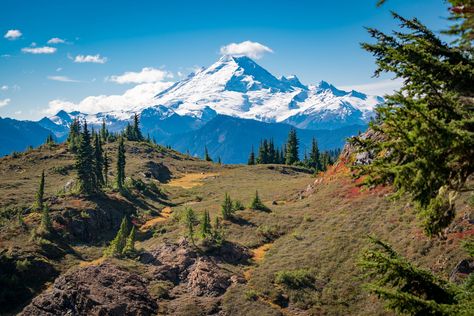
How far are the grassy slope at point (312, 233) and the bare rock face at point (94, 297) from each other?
26.0ft

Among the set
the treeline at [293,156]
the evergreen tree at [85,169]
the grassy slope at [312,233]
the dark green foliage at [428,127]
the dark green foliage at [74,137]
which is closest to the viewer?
the dark green foliage at [428,127]

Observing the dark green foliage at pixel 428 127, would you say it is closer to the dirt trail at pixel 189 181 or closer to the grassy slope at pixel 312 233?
the grassy slope at pixel 312 233

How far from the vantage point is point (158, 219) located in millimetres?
65500

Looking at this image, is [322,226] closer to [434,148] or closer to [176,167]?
[434,148]

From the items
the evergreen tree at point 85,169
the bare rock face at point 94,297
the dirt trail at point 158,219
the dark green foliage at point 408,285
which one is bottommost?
the bare rock face at point 94,297

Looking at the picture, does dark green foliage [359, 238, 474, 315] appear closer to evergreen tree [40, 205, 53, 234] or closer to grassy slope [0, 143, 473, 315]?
grassy slope [0, 143, 473, 315]

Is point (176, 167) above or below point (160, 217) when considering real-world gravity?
above

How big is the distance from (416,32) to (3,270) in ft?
149

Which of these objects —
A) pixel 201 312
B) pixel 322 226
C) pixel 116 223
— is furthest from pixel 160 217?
pixel 201 312

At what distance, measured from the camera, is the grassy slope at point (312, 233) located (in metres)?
33.5

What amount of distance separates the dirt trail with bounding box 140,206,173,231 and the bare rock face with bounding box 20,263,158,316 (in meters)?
23.4

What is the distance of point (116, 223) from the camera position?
2450 inches

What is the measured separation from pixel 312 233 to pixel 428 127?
41839 millimetres

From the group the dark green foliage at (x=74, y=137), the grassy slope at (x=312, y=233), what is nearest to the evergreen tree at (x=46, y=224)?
the grassy slope at (x=312, y=233)
